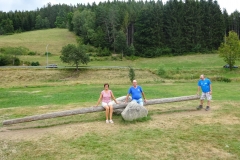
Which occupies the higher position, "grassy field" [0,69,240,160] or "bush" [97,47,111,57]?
"bush" [97,47,111,57]

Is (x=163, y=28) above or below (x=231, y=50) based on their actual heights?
above

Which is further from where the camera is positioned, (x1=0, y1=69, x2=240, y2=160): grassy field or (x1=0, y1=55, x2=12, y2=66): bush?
(x1=0, y1=55, x2=12, y2=66): bush

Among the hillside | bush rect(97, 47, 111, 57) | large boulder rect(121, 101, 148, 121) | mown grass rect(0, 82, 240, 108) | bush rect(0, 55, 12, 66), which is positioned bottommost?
mown grass rect(0, 82, 240, 108)

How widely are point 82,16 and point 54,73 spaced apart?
186 ft

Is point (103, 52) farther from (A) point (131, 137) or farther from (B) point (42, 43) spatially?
(A) point (131, 137)

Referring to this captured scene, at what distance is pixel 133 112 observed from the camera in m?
12.1

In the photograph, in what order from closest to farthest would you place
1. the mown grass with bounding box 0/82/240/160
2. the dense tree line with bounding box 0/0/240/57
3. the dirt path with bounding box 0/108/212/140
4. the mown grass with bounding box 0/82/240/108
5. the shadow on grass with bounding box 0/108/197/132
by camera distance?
the mown grass with bounding box 0/82/240/160 → the dirt path with bounding box 0/108/212/140 → the shadow on grass with bounding box 0/108/197/132 → the mown grass with bounding box 0/82/240/108 → the dense tree line with bounding box 0/0/240/57

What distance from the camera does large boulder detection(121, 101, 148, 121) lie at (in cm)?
1195

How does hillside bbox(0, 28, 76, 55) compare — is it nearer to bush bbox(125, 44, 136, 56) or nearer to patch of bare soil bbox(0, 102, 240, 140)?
bush bbox(125, 44, 136, 56)

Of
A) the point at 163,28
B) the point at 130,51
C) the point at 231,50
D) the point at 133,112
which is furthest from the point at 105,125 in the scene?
the point at 163,28

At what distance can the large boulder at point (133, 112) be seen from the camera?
1195 centimetres

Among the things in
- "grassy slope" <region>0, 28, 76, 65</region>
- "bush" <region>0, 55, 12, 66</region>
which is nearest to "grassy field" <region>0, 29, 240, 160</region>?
"bush" <region>0, 55, 12, 66</region>

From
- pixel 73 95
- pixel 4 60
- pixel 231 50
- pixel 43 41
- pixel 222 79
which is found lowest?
pixel 73 95

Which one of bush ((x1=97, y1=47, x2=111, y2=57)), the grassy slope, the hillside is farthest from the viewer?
the hillside
